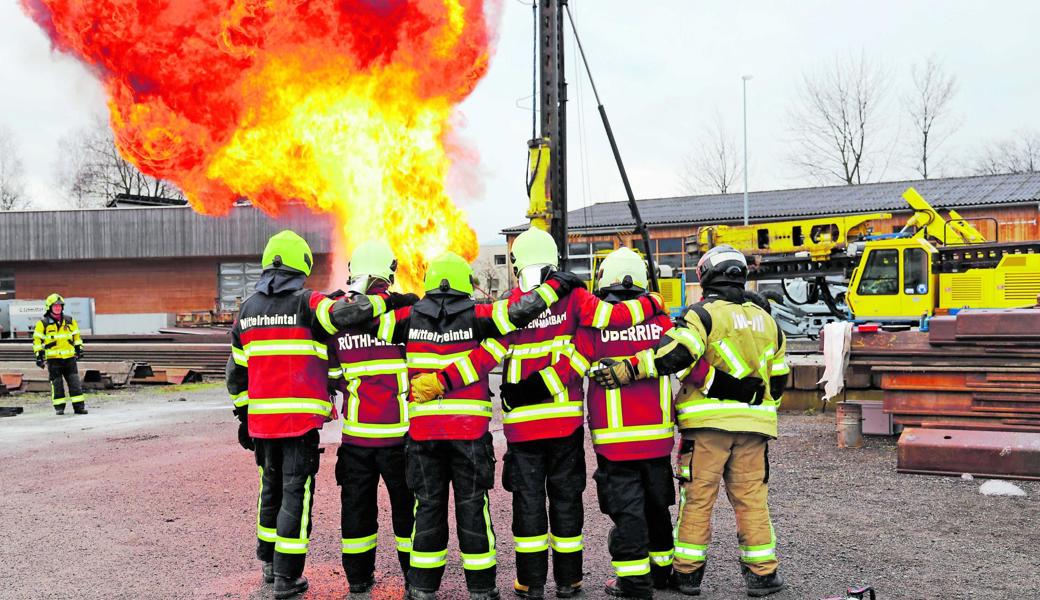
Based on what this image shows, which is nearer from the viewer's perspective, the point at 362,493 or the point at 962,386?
the point at 362,493

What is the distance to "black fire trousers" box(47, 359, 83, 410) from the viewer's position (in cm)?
1376

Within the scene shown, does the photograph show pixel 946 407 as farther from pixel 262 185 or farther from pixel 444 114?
pixel 262 185

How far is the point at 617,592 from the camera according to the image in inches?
188

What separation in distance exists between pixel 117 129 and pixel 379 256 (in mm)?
7950

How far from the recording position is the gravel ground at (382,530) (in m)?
5.04

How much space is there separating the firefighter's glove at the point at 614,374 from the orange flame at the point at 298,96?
8400mm

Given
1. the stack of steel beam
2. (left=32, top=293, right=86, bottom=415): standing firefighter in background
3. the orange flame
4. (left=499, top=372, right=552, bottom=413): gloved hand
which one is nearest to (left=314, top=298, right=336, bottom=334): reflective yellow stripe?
(left=499, top=372, right=552, bottom=413): gloved hand

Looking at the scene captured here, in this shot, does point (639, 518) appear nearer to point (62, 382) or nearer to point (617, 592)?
point (617, 592)

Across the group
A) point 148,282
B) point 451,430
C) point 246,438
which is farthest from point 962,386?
point 148,282

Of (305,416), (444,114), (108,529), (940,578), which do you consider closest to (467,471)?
(305,416)

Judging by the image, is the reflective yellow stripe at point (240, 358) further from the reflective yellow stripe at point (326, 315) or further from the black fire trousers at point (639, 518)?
the black fire trousers at point (639, 518)

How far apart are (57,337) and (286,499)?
1120cm

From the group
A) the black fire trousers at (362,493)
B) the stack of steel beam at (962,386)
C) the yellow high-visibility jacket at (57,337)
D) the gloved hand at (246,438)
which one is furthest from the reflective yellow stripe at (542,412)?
the yellow high-visibility jacket at (57,337)

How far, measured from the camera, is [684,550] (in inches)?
189
